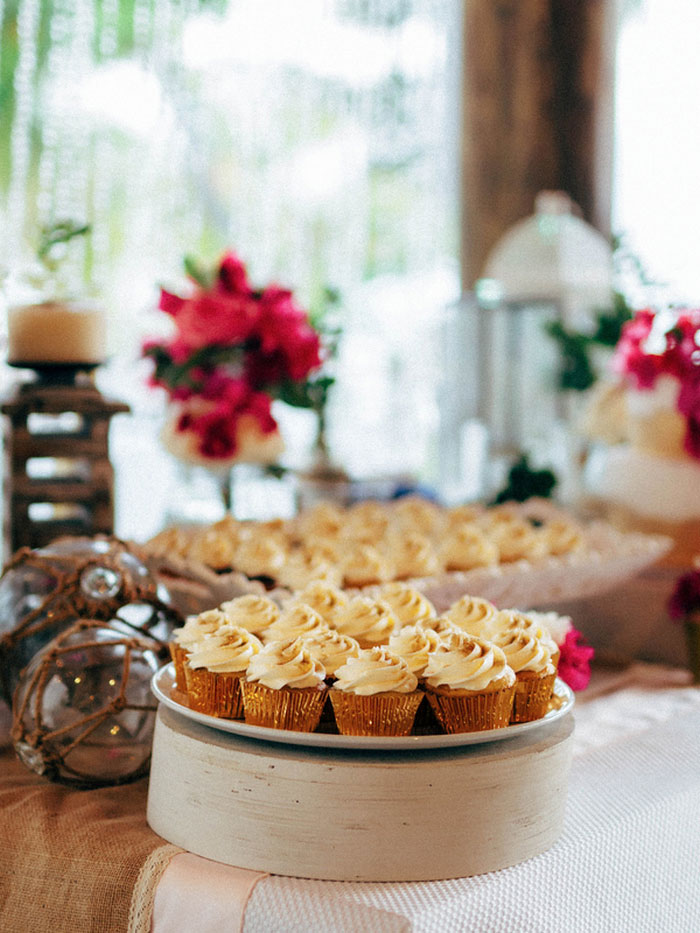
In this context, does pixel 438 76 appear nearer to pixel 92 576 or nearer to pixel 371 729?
pixel 92 576

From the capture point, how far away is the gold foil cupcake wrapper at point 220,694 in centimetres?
85

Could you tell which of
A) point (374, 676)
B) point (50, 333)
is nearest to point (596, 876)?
point (374, 676)

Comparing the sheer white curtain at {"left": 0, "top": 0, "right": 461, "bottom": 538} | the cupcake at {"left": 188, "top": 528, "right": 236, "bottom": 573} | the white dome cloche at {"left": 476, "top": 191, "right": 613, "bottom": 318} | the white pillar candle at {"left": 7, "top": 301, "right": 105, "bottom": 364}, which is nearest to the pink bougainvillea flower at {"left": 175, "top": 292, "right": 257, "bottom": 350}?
the white pillar candle at {"left": 7, "top": 301, "right": 105, "bottom": 364}

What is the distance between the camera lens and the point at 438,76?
13.6 feet

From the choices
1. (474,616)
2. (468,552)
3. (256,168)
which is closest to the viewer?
(474,616)

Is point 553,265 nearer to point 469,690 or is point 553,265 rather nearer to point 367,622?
point 367,622

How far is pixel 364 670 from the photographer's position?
2.67ft

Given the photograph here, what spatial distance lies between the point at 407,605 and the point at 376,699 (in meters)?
0.25

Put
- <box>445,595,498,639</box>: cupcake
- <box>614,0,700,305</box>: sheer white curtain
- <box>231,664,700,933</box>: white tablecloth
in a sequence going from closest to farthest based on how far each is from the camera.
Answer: <box>231,664,700,933</box>: white tablecloth, <box>445,595,498,639</box>: cupcake, <box>614,0,700,305</box>: sheer white curtain

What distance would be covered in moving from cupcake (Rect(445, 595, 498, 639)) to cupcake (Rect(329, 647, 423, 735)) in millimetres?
144

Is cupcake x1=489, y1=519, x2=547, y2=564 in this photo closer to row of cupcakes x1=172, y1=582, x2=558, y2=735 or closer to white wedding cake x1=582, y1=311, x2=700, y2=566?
white wedding cake x1=582, y1=311, x2=700, y2=566

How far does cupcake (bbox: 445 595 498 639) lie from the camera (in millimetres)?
953

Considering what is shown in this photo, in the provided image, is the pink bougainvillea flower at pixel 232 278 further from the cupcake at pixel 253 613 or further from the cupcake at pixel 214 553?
the cupcake at pixel 253 613

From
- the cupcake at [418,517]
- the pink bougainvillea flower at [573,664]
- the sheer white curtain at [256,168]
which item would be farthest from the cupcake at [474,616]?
the sheer white curtain at [256,168]
